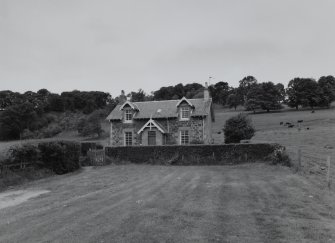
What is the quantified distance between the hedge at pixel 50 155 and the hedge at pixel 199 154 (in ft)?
19.6

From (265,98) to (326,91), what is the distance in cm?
1649

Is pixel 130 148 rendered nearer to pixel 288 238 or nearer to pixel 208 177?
pixel 208 177

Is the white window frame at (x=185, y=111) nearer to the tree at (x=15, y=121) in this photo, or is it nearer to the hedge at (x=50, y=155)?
the hedge at (x=50, y=155)

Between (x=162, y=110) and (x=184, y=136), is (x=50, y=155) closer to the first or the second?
(x=184, y=136)

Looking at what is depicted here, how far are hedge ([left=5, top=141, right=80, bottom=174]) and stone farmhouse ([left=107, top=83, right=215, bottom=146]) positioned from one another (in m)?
12.3

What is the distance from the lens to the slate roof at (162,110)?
130 ft

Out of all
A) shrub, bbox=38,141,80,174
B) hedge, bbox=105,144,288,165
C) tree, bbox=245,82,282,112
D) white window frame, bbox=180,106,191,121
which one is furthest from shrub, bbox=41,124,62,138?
shrub, bbox=38,141,80,174

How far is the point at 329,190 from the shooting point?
648 inches

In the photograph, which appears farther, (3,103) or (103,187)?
(3,103)

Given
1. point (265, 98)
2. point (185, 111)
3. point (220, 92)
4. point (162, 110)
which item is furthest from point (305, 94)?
point (162, 110)

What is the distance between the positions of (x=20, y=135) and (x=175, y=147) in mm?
70438

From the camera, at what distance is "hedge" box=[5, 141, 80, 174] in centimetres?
2167

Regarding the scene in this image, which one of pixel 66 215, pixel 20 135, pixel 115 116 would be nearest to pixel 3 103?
pixel 20 135

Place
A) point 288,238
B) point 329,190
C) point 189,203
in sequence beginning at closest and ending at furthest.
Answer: point 288,238 → point 189,203 → point 329,190
